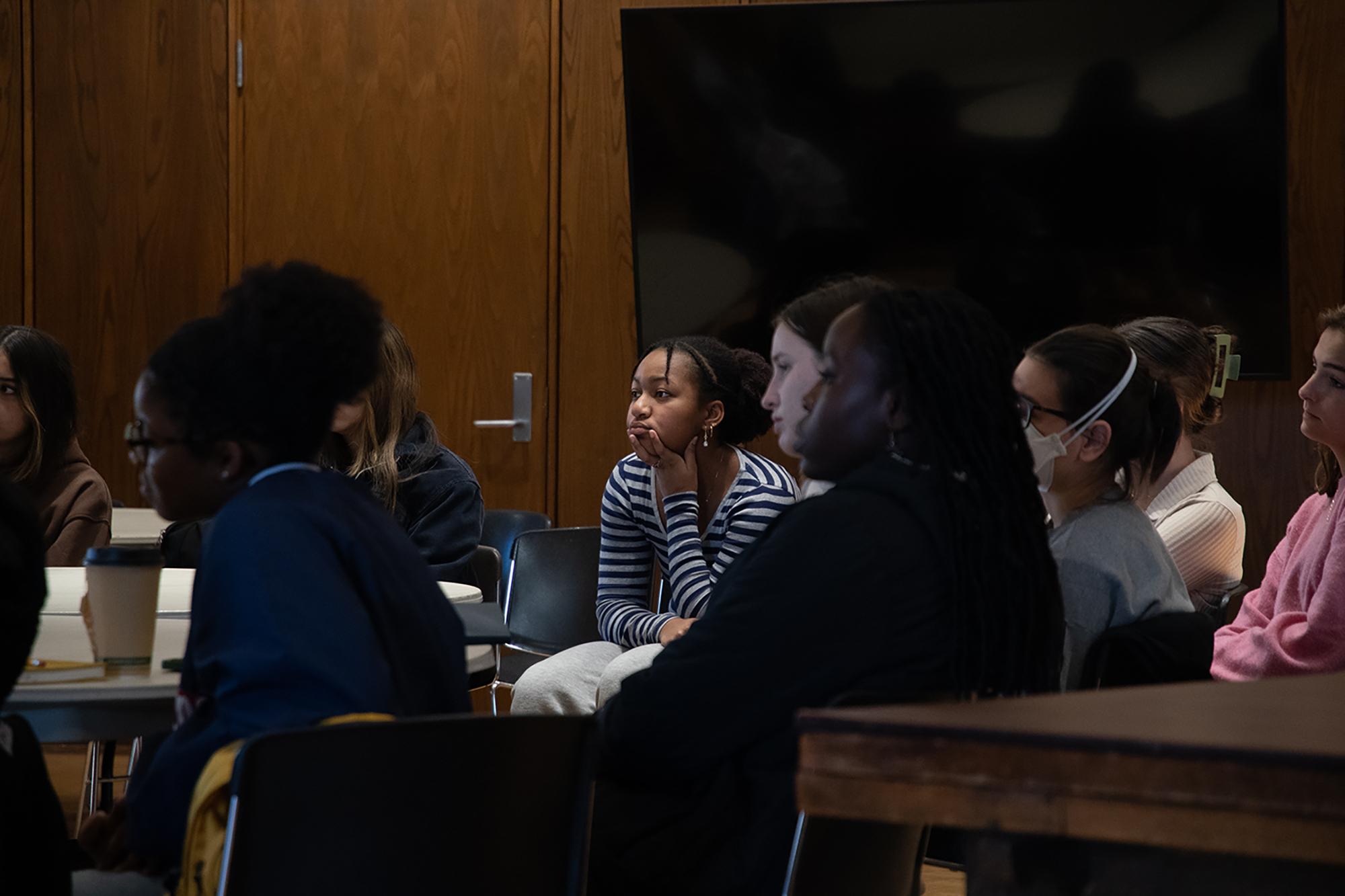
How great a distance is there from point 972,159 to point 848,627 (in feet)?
9.41

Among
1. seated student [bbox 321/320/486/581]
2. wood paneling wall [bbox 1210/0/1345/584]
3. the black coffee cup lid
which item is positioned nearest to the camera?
the black coffee cup lid

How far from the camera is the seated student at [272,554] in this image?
1.20m

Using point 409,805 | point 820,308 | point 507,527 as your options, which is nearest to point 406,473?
point 507,527

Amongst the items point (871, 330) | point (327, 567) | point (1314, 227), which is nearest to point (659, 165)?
point (1314, 227)

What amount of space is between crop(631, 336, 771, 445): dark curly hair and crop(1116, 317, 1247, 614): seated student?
761 mm

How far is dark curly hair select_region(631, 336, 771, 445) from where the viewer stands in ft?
9.12

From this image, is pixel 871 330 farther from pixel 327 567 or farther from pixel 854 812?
pixel 854 812

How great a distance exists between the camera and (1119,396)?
2.16 m

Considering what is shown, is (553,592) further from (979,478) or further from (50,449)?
(979,478)

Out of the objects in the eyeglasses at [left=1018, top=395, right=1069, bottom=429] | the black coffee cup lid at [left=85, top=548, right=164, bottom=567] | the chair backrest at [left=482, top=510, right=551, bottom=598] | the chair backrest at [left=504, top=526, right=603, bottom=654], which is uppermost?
the eyeglasses at [left=1018, top=395, right=1069, bottom=429]

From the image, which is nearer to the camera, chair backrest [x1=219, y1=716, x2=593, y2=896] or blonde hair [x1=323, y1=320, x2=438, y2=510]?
chair backrest [x1=219, y1=716, x2=593, y2=896]

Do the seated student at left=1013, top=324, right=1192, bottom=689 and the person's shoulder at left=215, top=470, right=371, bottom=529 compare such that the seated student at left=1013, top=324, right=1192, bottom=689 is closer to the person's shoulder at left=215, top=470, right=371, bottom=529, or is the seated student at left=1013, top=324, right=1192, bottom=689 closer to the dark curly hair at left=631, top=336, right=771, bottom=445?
the dark curly hair at left=631, top=336, right=771, bottom=445

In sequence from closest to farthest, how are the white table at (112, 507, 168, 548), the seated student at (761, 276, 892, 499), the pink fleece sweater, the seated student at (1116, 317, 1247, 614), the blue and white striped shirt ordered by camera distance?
the seated student at (761, 276, 892, 499), the pink fleece sweater, the seated student at (1116, 317, 1247, 614), the blue and white striped shirt, the white table at (112, 507, 168, 548)

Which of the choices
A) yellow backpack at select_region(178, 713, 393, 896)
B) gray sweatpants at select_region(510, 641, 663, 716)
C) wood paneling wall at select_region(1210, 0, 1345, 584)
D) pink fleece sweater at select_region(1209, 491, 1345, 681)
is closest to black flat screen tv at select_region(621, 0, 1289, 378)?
wood paneling wall at select_region(1210, 0, 1345, 584)
